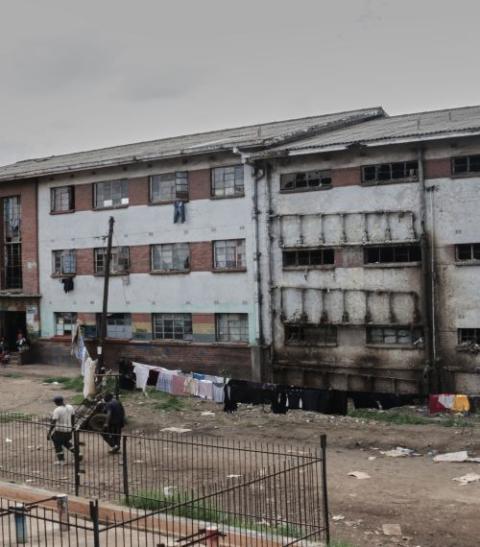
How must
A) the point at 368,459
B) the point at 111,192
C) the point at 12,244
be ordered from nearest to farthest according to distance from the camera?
the point at 368,459, the point at 111,192, the point at 12,244

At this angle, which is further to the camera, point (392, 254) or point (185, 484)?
point (392, 254)

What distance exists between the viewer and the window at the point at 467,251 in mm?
24969

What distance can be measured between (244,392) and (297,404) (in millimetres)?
2045

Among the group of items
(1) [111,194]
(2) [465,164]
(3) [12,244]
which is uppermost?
(1) [111,194]

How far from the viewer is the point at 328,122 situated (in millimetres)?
32688

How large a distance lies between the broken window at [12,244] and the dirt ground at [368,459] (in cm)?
828

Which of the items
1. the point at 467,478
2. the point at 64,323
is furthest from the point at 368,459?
the point at 64,323

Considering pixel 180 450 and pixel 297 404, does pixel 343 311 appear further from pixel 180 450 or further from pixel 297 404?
pixel 180 450

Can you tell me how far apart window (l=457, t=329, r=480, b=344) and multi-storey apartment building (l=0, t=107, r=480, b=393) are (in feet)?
0.12

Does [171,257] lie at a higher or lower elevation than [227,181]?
lower

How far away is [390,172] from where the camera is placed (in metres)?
26.4

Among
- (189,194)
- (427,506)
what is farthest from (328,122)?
(427,506)

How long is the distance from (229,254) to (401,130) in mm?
8624

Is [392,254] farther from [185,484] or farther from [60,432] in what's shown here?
[60,432]
